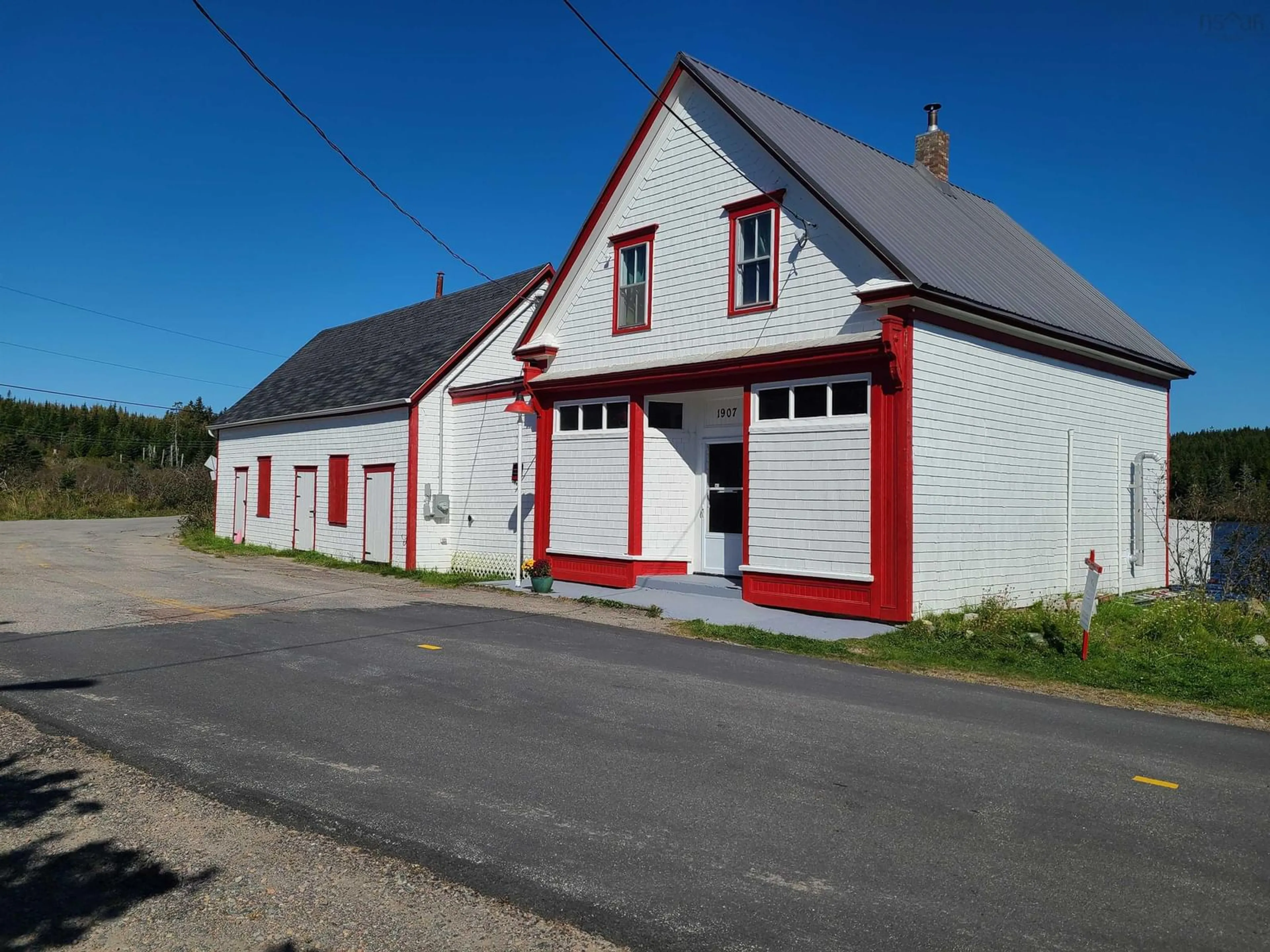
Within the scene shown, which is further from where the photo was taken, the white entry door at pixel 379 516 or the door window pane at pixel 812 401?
the white entry door at pixel 379 516

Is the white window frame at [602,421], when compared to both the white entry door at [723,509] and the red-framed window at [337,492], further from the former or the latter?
the red-framed window at [337,492]

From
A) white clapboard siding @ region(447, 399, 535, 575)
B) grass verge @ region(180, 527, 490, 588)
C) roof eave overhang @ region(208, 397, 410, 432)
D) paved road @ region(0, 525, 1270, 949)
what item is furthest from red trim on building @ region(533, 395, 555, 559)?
paved road @ region(0, 525, 1270, 949)

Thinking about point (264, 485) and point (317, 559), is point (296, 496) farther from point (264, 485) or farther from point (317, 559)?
point (317, 559)

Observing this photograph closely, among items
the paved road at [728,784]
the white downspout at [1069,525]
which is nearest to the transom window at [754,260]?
the white downspout at [1069,525]

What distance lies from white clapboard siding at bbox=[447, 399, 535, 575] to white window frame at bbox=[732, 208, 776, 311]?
5.16 m

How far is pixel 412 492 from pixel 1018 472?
11967 millimetres

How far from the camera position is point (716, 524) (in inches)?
630

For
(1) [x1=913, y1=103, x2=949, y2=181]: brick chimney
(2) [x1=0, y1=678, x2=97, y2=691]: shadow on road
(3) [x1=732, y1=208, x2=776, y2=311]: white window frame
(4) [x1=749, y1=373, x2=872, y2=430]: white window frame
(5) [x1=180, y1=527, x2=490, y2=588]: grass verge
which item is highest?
(1) [x1=913, y1=103, x2=949, y2=181]: brick chimney

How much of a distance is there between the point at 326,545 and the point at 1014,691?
18343 mm

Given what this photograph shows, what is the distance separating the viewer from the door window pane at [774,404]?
13.6 meters

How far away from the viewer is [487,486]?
19.4 meters

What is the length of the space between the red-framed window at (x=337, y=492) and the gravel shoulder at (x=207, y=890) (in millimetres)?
17628

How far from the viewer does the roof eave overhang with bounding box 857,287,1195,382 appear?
40.1 feet

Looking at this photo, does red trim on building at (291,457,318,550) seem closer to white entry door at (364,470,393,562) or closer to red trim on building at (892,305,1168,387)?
white entry door at (364,470,393,562)
